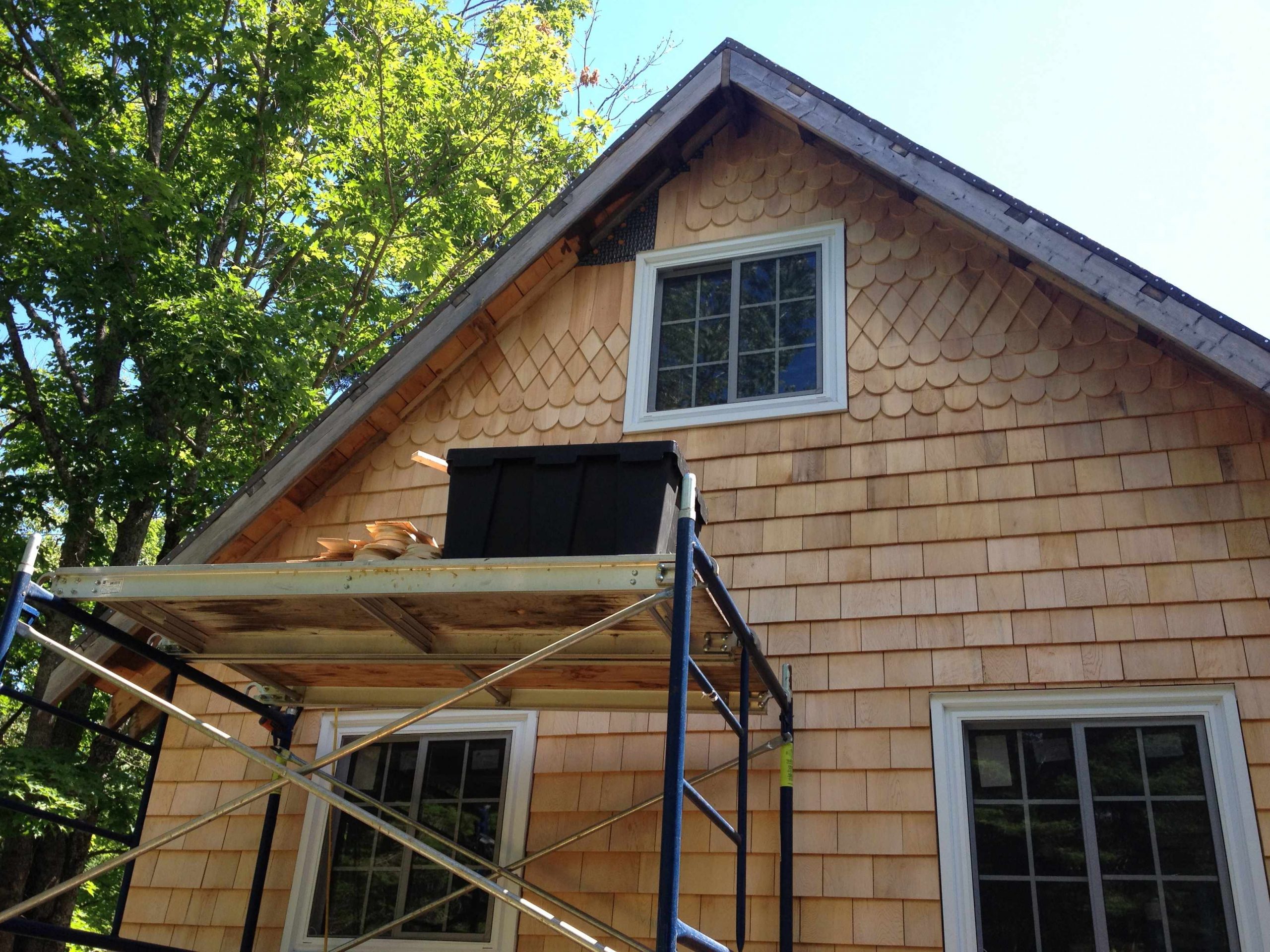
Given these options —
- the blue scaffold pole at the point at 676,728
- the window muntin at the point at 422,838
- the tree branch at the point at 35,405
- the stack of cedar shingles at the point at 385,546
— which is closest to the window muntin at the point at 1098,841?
the blue scaffold pole at the point at 676,728

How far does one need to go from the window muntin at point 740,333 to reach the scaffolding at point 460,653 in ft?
6.00

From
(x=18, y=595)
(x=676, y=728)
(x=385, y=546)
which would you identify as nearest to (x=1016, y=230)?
(x=676, y=728)

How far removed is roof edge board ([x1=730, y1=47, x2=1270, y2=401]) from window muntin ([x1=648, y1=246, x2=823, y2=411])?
75 cm

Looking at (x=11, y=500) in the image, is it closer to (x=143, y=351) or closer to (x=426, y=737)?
(x=143, y=351)

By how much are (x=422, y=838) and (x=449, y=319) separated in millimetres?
2926

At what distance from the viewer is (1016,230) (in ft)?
18.6

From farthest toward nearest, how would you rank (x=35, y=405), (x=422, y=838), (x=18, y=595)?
1. (x=35, y=405)
2. (x=422, y=838)
3. (x=18, y=595)

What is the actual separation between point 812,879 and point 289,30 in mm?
9269

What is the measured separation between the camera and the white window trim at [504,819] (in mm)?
5555

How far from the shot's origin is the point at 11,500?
10.3m

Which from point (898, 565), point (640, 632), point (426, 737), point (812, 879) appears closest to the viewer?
point (640, 632)

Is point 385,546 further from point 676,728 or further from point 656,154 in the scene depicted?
point 656,154

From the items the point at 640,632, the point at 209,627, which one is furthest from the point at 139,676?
the point at 640,632

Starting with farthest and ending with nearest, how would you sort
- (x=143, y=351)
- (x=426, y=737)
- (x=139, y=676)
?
(x=143, y=351) → (x=139, y=676) → (x=426, y=737)
